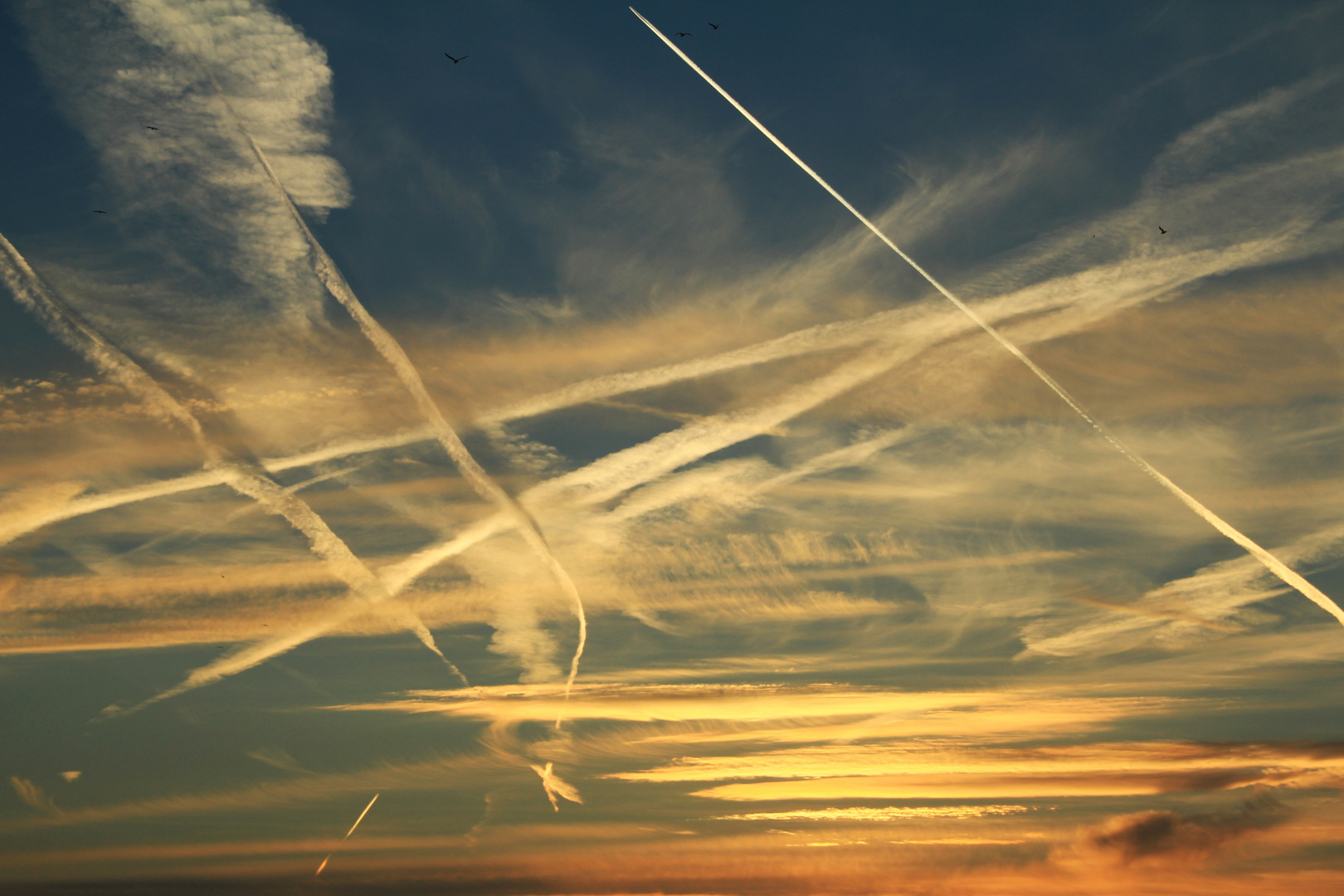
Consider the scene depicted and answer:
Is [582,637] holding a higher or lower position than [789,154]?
lower

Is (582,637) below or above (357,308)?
below

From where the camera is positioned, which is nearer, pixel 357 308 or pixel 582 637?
pixel 357 308

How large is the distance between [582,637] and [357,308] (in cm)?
3703

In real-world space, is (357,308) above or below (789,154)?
below

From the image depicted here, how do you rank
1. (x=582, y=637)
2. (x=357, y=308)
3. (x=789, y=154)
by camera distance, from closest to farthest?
(x=789, y=154), (x=357, y=308), (x=582, y=637)

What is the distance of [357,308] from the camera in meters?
68.3

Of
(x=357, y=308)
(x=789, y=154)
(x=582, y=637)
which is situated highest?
(x=789, y=154)

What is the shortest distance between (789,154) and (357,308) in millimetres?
37913

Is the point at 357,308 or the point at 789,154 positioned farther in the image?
the point at 357,308

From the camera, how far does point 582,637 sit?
79500mm

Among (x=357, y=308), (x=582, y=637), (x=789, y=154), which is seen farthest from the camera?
(x=582, y=637)

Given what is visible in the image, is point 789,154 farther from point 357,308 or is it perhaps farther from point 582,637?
point 582,637

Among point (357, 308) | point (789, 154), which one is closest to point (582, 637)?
point (357, 308)
